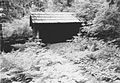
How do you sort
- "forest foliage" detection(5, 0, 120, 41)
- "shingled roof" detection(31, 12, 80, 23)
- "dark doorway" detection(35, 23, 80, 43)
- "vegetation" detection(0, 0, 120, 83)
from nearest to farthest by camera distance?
"vegetation" detection(0, 0, 120, 83) < "forest foliage" detection(5, 0, 120, 41) < "shingled roof" detection(31, 12, 80, 23) < "dark doorway" detection(35, 23, 80, 43)

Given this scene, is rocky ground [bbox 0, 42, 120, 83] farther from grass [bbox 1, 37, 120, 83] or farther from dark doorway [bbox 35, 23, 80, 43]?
dark doorway [bbox 35, 23, 80, 43]

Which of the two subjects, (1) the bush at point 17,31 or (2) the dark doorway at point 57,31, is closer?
(2) the dark doorway at point 57,31

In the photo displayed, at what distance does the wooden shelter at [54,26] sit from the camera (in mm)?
14885

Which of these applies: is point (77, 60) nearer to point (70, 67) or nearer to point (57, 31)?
point (70, 67)

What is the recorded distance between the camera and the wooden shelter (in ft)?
48.8

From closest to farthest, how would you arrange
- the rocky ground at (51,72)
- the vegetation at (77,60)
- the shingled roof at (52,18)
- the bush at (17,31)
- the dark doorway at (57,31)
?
the rocky ground at (51,72) → the vegetation at (77,60) → the shingled roof at (52,18) → the dark doorway at (57,31) → the bush at (17,31)

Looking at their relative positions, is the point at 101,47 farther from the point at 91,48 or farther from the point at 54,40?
the point at 54,40

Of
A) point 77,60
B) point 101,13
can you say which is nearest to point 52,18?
point 101,13

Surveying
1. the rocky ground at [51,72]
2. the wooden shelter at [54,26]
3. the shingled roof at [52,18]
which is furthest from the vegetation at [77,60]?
the wooden shelter at [54,26]

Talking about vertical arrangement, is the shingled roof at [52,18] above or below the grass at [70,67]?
above

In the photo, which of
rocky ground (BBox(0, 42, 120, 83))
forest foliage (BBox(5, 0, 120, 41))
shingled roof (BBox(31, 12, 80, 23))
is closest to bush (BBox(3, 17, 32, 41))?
shingled roof (BBox(31, 12, 80, 23))

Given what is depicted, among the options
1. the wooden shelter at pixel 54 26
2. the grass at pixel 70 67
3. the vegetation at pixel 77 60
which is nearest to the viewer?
the grass at pixel 70 67

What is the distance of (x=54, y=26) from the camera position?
1542cm

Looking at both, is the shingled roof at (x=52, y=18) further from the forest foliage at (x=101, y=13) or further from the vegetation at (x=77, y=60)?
the forest foliage at (x=101, y=13)
